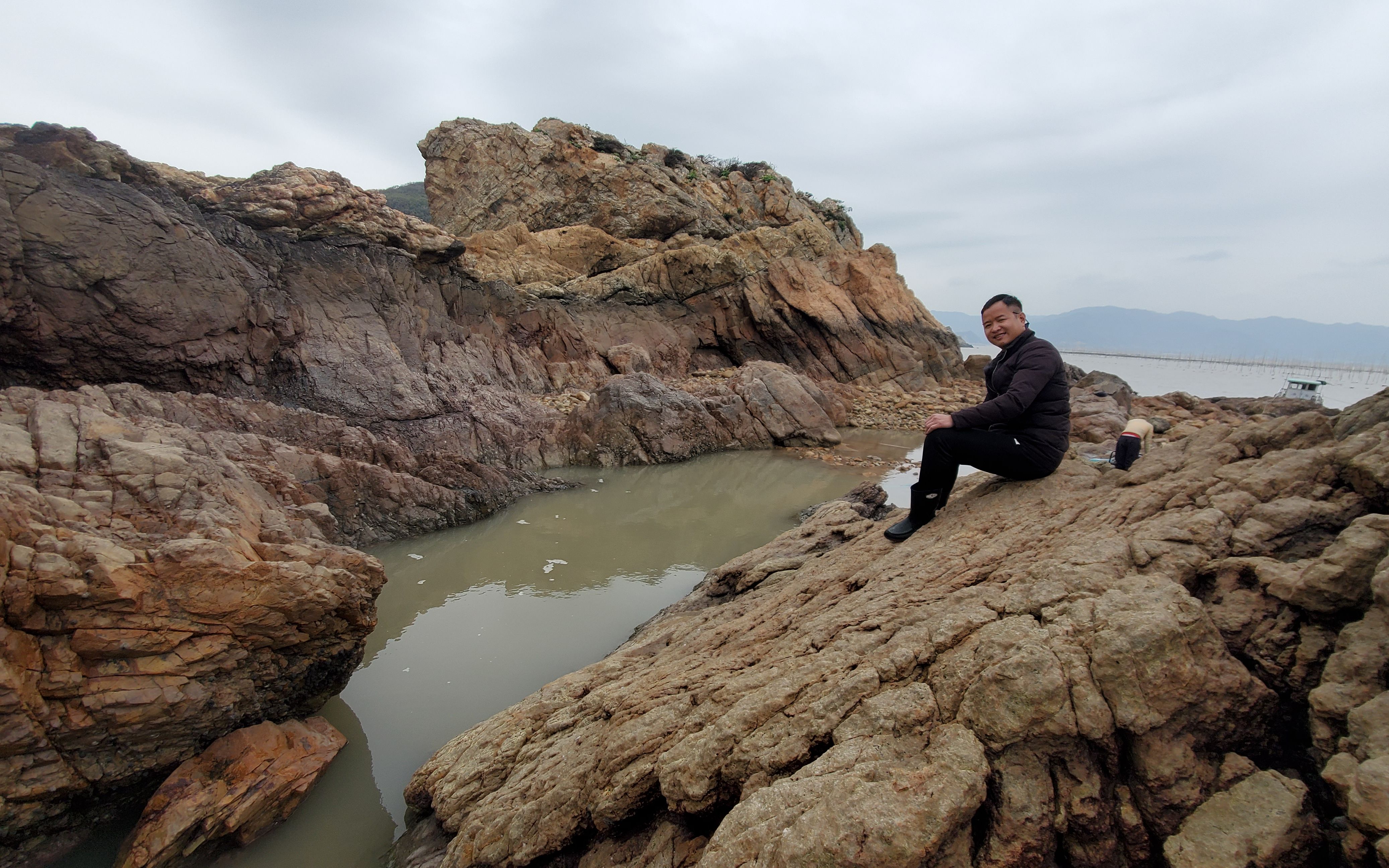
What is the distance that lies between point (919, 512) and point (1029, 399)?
1151 millimetres

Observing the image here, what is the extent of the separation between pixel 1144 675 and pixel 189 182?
58.9 feet

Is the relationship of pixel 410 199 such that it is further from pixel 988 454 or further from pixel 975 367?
pixel 988 454

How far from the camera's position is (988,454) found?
3984mm

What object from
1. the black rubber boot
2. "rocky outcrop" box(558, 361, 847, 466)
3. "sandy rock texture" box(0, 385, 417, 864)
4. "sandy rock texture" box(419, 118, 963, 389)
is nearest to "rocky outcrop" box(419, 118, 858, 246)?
"sandy rock texture" box(419, 118, 963, 389)

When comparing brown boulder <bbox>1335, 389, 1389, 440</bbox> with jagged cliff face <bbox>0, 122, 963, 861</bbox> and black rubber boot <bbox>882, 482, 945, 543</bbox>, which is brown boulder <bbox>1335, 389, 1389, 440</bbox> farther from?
jagged cliff face <bbox>0, 122, 963, 861</bbox>

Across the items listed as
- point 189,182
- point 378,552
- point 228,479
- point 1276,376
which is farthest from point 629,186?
point 1276,376

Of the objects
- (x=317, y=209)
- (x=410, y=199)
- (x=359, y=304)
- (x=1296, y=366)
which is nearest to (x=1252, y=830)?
(x=359, y=304)

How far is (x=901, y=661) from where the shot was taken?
2.71m

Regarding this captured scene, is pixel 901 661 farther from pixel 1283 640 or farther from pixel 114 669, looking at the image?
pixel 114 669

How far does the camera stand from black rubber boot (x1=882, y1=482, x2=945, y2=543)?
14.4 ft

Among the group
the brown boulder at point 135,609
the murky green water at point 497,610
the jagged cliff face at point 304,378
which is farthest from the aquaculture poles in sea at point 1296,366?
the brown boulder at point 135,609

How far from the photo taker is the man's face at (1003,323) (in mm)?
3959

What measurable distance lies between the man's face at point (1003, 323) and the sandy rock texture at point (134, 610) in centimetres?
519

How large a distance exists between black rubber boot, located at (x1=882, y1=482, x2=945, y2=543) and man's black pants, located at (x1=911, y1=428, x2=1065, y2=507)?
0.25 m
